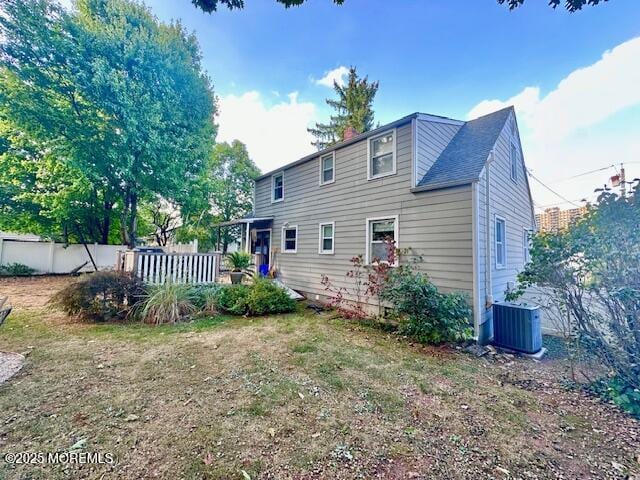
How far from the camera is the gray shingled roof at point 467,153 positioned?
6082mm

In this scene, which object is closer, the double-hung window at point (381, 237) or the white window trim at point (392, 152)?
the double-hung window at point (381, 237)

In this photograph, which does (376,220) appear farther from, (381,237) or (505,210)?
(505,210)

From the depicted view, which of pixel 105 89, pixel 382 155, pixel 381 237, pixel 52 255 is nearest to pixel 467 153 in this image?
pixel 382 155

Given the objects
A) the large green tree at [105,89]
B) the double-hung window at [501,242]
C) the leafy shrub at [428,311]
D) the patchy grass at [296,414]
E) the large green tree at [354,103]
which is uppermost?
the large green tree at [354,103]

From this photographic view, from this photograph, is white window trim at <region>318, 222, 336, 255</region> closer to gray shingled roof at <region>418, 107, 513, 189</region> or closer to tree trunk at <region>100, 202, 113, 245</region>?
gray shingled roof at <region>418, 107, 513, 189</region>

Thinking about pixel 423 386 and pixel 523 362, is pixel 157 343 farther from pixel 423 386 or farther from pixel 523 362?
pixel 523 362

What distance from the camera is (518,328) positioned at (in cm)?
540

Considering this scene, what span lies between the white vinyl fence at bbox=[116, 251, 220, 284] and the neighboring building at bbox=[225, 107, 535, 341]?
3.16m

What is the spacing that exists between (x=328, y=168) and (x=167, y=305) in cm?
636

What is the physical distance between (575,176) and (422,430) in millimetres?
16736

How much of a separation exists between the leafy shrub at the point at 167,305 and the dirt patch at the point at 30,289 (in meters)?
3.04

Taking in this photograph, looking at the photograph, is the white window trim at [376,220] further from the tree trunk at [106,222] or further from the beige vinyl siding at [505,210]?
the tree trunk at [106,222]

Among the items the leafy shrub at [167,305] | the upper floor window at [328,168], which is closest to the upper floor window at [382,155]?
the upper floor window at [328,168]

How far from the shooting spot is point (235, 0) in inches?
117
